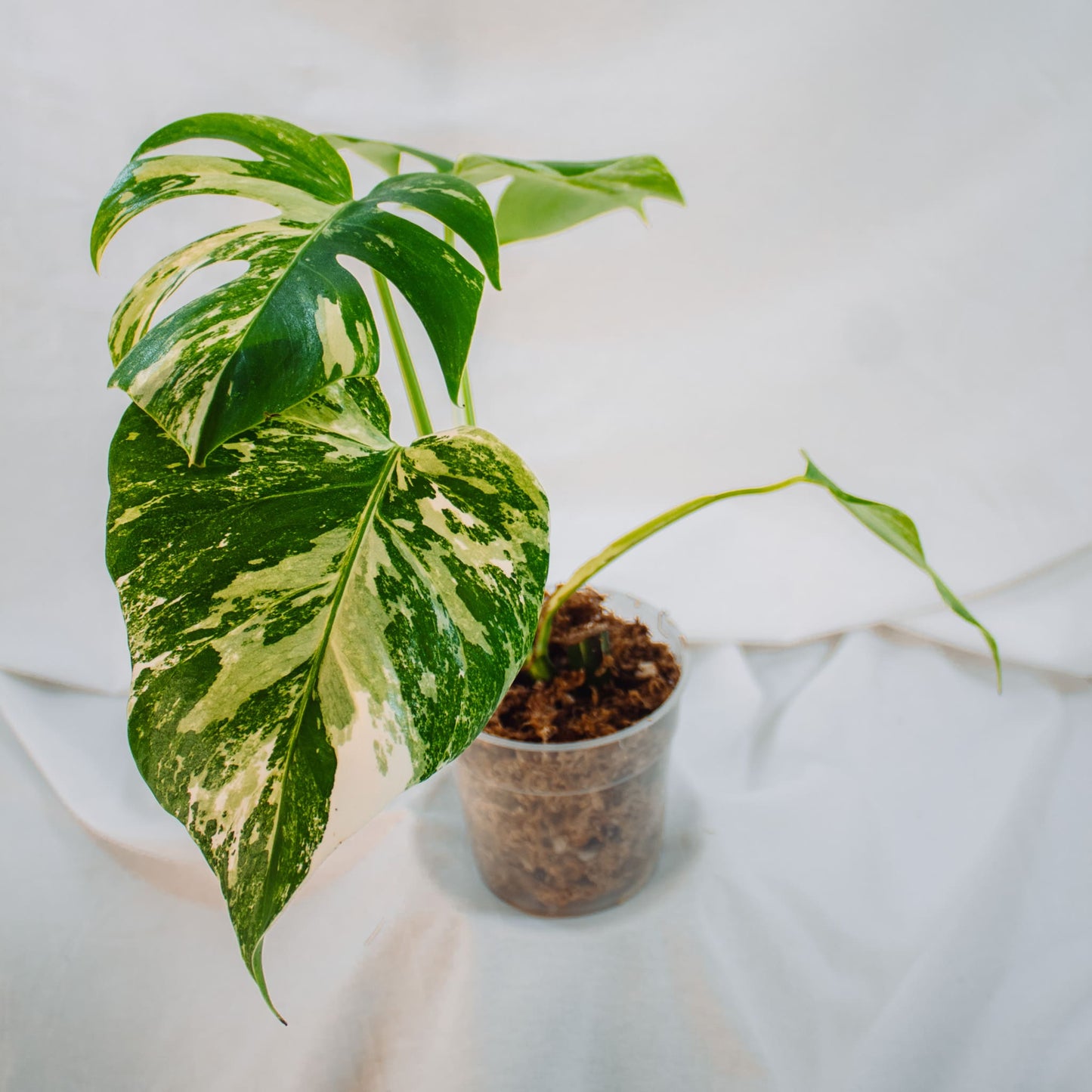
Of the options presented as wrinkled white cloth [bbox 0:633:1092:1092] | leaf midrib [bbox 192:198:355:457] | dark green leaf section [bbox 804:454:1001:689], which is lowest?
wrinkled white cloth [bbox 0:633:1092:1092]

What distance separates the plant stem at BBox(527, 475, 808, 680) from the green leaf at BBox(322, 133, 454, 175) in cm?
26

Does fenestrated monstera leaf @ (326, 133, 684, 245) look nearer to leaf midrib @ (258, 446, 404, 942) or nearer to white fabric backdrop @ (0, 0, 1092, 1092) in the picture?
leaf midrib @ (258, 446, 404, 942)

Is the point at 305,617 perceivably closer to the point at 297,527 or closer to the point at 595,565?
the point at 297,527

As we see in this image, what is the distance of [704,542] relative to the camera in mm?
→ 1193

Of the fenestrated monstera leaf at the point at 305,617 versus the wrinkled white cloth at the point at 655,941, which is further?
the wrinkled white cloth at the point at 655,941

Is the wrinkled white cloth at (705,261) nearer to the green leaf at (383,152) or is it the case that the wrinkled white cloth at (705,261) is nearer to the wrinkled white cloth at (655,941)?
the wrinkled white cloth at (655,941)

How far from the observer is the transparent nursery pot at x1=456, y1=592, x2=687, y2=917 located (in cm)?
67

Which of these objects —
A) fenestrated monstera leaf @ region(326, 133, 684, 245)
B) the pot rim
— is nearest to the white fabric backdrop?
the pot rim

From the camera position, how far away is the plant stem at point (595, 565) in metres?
0.59

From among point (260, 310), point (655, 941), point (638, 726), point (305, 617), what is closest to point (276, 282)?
point (260, 310)

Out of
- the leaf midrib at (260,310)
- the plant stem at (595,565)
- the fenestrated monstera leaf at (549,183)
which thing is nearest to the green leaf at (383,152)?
the fenestrated monstera leaf at (549,183)

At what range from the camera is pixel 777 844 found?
828mm

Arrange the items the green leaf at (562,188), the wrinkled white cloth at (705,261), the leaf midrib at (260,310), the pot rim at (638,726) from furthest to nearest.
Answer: the wrinkled white cloth at (705,261) < the pot rim at (638,726) < the green leaf at (562,188) < the leaf midrib at (260,310)

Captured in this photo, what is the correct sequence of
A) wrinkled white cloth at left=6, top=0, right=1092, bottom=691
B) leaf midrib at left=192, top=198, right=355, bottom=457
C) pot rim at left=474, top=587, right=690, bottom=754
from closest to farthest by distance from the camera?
leaf midrib at left=192, top=198, right=355, bottom=457 < pot rim at left=474, top=587, right=690, bottom=754 < wrinkled white cloth at left=6, top=0, right=1092, bottom=691
